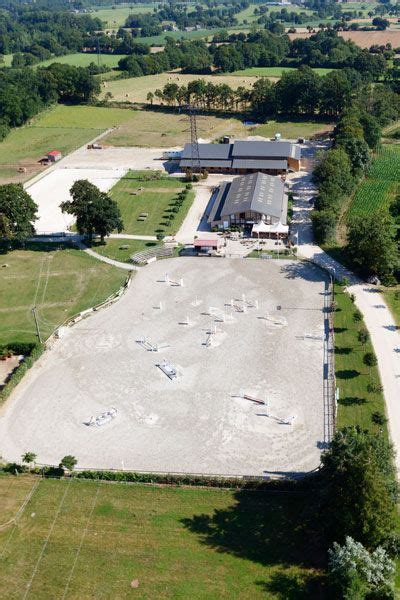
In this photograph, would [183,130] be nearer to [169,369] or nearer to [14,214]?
[14,214]

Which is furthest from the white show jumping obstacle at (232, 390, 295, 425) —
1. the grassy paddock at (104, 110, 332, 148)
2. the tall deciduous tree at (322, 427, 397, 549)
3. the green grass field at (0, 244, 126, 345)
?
the grassy paddock at (104, 110, 332, 148)

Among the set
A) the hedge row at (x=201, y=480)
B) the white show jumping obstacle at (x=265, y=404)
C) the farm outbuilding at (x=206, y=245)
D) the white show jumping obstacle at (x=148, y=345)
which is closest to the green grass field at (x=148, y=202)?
the farm outbuilding at (x=206, y=245)

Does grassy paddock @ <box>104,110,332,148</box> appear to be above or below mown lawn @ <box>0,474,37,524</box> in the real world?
above

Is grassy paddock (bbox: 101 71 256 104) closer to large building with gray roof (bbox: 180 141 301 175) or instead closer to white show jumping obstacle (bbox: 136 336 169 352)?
large building with gray roof (bbox: 180 141 301 175)

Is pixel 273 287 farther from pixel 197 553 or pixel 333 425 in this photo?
pixel 197 553

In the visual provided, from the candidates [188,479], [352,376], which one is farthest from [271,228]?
[188,479]

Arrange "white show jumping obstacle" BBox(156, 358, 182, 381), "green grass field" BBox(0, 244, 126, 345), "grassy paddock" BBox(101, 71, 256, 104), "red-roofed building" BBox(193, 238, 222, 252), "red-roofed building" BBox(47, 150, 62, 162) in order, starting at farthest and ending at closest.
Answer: "grassy paddock" BBox(101, 71, 256, 104) < "red-roofed building" BBox(47, 150, 62, 162) < "red-roofed building" BBox(193, 238, 222, 252) < "green grass field" BBox(0, 244, 126, 345) < "white show jumping obstacle" BBox(156, 358, 182, 381)

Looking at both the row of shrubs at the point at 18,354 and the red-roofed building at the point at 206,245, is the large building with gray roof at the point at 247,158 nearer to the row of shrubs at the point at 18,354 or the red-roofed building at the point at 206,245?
the red-roofed building at the point at 206,245
